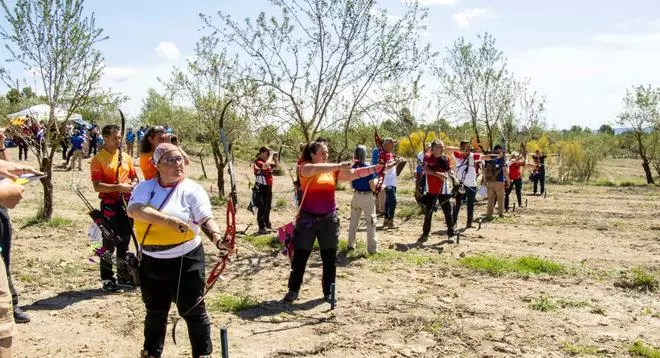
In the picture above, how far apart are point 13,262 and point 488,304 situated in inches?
255

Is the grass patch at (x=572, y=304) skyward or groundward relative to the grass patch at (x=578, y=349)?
skyward

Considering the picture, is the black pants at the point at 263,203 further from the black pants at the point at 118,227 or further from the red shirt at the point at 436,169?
the black pants at the point at 118,227

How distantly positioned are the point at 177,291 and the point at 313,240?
8.30 ft

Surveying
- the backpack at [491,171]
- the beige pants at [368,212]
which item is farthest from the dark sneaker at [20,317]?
the backpack at [491,171]

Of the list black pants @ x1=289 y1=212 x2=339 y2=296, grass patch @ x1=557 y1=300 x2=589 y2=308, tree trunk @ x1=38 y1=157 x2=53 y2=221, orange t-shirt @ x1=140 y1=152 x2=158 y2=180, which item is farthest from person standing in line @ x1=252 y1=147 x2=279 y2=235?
grass patch @ x1=557 y1=300 x2=589 y2=308

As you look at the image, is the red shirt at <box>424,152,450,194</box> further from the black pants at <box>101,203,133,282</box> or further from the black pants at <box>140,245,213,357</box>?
the black pants at <box>140,245,213,357</box>

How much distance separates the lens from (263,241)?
9.96 metres

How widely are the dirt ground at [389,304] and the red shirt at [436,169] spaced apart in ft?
3.44

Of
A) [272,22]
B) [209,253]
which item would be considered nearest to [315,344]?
[209,253]

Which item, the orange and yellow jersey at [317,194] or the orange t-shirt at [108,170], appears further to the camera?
the orange and yellow jersey at [317,194]

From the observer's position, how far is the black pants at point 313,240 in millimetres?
6348

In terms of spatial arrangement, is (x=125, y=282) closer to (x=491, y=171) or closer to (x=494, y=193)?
(x=491, y=171)

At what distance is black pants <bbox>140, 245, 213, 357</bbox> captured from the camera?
4.02 meters

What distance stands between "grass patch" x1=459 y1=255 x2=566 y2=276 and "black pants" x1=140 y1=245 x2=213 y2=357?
16.5 ft
